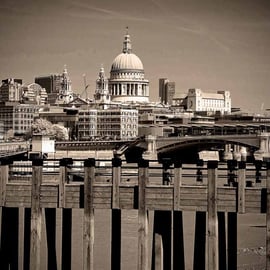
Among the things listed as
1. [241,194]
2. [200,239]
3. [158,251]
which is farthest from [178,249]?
[241,194]

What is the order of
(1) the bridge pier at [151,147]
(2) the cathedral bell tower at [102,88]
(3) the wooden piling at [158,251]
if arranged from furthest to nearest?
(2) the cathedral bell tower at [102,88] → (1) the bridge pier at [151,147] → (3) the wooden piling at [158,251]

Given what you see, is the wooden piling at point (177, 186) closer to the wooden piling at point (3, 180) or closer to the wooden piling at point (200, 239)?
the wooden piling at point (200, 239)

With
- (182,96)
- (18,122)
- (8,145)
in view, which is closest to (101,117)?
(18,122)

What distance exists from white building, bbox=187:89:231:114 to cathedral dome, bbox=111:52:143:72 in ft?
35.2

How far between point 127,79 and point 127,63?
1.57 m

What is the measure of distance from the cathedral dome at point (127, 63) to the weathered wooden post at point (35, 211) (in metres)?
86.5

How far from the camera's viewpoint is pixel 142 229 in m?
7.91

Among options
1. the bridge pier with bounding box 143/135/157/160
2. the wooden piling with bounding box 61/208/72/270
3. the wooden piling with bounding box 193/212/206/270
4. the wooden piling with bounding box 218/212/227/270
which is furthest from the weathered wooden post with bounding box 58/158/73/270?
the bridge pier with bounding box 143/135/157/160

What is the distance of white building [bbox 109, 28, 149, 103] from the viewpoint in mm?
94438

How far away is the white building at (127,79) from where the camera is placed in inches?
3718

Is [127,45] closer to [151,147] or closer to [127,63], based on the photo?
[127,63]

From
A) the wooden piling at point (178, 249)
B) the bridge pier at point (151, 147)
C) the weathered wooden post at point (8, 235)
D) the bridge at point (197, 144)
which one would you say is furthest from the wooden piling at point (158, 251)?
the bridge pier at point (151, 147)

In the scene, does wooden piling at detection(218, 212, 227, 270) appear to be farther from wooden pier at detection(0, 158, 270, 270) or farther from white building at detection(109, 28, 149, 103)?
white building at detection(109, 28, 149, 103)

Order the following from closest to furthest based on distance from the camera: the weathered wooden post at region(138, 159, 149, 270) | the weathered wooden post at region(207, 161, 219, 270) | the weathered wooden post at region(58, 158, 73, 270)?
1. the weathered wooden post at region(207, 161, 219, 270)
2. the weathered wooden post at region(138, 159, 149, 270)
3. the weathered wooden post at region(58, 158, 73, 270)
